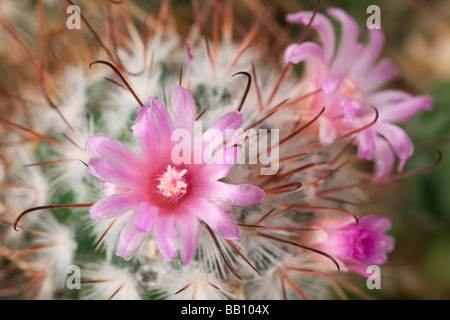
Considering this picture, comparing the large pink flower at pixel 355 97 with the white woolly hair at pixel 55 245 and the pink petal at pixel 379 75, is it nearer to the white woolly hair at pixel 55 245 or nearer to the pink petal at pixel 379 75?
the pink petal at pixel 379 75

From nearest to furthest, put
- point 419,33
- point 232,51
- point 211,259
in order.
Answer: point 211,259 < point 232,51 < point 419,33

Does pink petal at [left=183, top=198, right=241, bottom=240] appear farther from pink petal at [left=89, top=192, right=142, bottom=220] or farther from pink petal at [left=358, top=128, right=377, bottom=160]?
pink petal at [left=358, top=128, right=377, bottom=160]

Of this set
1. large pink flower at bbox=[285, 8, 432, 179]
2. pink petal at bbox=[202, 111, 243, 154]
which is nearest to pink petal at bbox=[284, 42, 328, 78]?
large pink flower at bbox=[285, 8, 432, 179]

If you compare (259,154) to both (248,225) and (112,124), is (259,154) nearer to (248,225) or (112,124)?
(248,225)

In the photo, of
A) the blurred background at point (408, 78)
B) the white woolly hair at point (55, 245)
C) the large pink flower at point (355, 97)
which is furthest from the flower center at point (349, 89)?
the white woolly hair at point (55, 245)

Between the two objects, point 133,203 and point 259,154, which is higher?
point 259,154

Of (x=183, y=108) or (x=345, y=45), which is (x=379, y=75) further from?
(x=183, y=108)

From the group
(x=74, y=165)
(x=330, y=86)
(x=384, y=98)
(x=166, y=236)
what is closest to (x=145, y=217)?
(x=166, y=236)
